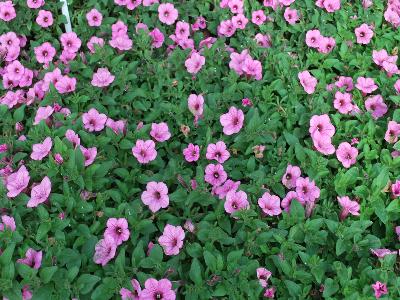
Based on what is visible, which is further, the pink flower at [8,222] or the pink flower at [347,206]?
the pink flower at [347,206]

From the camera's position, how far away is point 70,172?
2400mm

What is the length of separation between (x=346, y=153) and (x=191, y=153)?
2.68 ft

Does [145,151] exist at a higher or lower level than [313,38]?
lower

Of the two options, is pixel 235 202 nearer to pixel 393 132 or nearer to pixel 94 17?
pixel 393 132

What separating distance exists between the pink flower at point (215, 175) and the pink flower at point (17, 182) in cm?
89

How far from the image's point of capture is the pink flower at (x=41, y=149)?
2.48 metres

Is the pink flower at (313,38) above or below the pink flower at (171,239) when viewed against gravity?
above

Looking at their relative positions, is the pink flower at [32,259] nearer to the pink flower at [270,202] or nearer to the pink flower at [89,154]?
the pink flower at [89,154]

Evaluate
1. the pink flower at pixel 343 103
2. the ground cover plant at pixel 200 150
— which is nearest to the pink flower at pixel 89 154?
the ground cover plant at pixel 200 150

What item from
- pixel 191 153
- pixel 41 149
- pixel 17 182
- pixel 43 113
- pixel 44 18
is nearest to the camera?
pixel 17 182

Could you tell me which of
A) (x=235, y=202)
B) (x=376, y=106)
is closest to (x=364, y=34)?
(x=376, y=106)

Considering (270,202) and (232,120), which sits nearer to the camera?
(270,202)

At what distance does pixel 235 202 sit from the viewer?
2.36m

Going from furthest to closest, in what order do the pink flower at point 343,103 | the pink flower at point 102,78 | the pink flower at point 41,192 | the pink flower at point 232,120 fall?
the pink flower at point 102,78 < the pink flower at point 343,103 < the pink flower at point 232,120 < the pink flower at point 41,192
